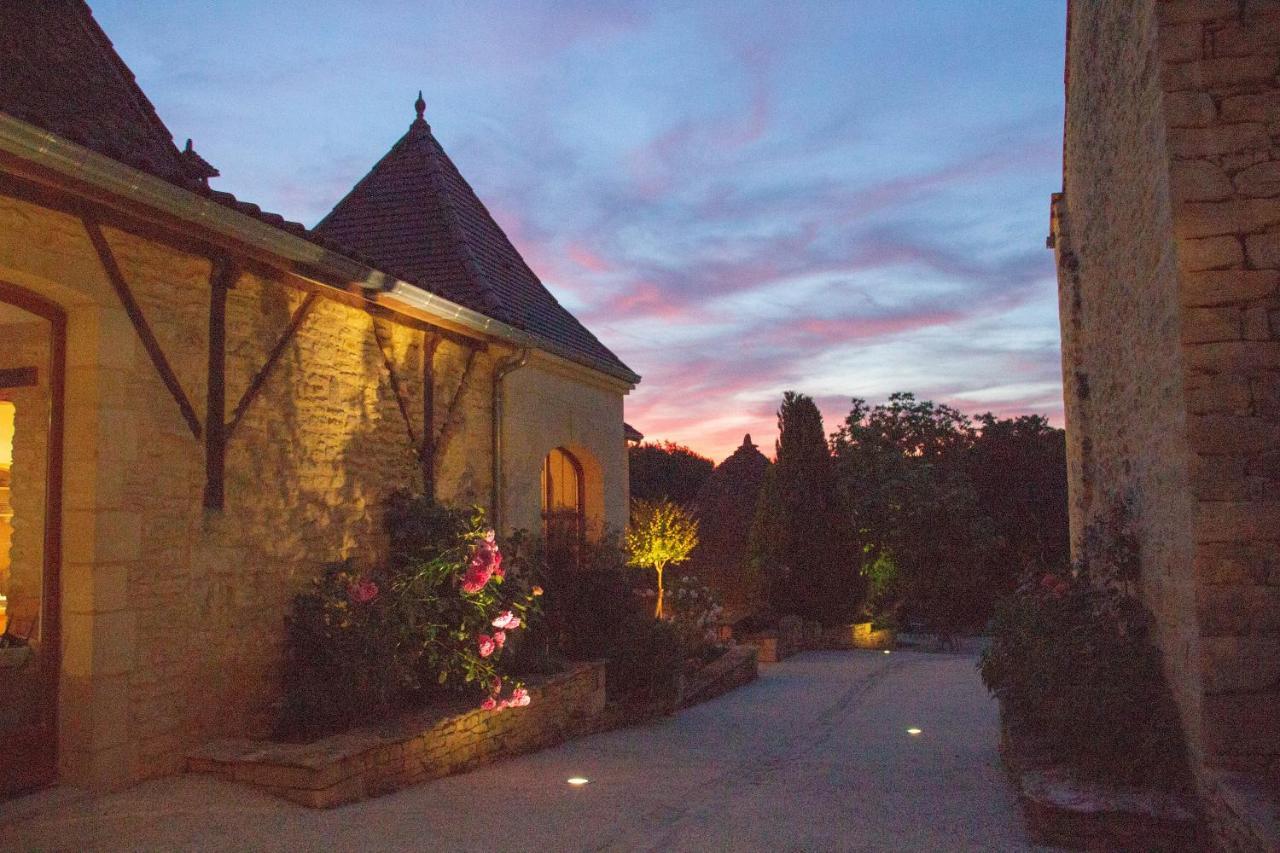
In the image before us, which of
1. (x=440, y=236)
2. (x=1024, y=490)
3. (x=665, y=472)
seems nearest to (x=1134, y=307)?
(x=440, y=236)

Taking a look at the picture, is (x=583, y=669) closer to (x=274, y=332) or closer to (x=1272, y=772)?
(x=274, y=332)

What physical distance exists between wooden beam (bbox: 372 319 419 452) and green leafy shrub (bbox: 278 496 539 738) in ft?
1.79

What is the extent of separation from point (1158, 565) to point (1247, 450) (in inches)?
42.0

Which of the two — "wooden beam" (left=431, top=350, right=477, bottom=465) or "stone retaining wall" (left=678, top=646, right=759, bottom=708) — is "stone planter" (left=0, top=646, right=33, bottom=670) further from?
"stone retaining wall" (left=678, top=646, right=759, bottom=708)

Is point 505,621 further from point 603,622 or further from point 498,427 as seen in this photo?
point 498,427

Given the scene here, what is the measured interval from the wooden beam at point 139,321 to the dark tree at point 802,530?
13342mm

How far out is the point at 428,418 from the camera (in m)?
8.22

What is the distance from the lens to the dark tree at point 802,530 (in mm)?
17938

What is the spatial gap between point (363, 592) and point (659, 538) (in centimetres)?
746

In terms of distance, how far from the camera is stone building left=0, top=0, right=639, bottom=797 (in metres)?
5.07

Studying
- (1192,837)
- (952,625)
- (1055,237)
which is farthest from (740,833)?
(952,625)

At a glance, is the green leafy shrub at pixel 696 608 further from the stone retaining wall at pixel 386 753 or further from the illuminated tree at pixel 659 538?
the stone retaining wall at pixel 386 753

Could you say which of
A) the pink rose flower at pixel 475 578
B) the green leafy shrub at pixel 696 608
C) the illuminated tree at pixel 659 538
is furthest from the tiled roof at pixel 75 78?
the green leafy shrub at pixel 696 608

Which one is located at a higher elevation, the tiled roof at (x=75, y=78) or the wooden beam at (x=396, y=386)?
the tiled roof at (x=75, y=78)
